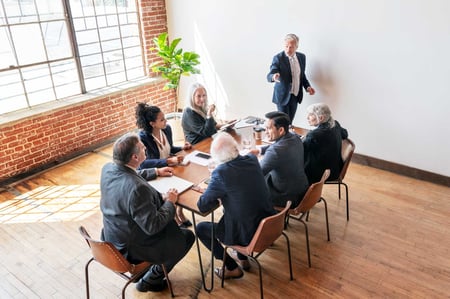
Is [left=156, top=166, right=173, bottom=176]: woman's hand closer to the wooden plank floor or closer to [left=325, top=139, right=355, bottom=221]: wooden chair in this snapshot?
the wooden plank floor

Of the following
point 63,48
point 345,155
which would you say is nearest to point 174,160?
point 345,155

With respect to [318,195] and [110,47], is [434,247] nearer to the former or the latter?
[318,195]

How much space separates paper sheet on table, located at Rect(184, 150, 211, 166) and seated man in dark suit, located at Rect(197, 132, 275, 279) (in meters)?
0.69

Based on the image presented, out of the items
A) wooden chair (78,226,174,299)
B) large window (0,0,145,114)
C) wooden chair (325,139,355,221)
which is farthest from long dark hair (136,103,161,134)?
A: large window (0,0,145,114)

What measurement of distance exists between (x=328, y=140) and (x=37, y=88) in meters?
4.02

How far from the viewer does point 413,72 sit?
167 inches

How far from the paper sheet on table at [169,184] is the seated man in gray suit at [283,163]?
0.63m

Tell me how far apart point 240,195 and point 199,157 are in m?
0.93

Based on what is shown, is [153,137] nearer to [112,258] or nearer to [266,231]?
[112,258]

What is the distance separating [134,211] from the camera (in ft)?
7.87

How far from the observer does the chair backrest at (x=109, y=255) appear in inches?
92.3

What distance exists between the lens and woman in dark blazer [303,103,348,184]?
335cm

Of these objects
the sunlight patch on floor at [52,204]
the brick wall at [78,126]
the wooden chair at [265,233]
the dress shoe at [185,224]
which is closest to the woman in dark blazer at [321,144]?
the wooden chair at [265,233]

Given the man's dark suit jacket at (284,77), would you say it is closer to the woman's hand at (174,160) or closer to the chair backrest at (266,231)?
the woman's hand at (174,160)
